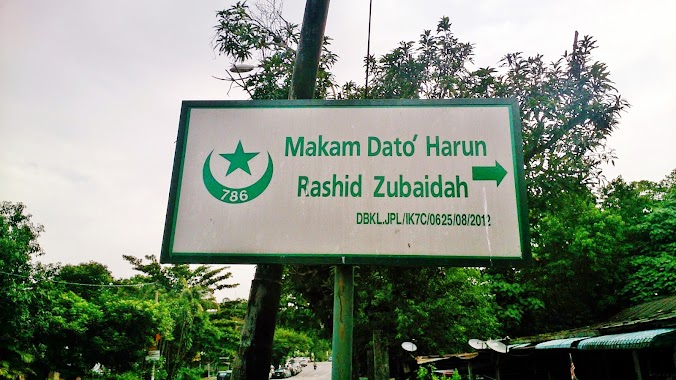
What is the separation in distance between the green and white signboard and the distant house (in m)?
4.85

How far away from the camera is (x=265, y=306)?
9.27 ft

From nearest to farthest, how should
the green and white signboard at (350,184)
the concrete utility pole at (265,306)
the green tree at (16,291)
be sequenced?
the green and white signboard at (350,184) < the concrete utility pole at (265,306) < the green tree at (16,291)

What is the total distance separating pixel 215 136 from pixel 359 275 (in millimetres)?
8026

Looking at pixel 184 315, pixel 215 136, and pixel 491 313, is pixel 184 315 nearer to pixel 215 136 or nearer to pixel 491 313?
pixel 491 313

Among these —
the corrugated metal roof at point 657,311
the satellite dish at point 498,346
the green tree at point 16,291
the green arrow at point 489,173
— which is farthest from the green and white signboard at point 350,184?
the green tree at point 16,291

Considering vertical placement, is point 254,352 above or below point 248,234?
below

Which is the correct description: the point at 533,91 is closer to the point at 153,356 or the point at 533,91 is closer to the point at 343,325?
the point at 343,325

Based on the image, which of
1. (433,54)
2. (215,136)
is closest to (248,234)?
(215,136)

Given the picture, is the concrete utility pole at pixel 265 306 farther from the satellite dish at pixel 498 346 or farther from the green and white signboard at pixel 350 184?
the satellite dish at pixel 498 346

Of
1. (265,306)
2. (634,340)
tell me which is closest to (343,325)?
(265,306)

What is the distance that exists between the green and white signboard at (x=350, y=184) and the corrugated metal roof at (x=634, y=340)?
5922 millimetres

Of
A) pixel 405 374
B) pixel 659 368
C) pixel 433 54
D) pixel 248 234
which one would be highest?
pixel 433 54

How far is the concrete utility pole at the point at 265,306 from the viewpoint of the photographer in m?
2.77

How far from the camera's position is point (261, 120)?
2.33 meters
